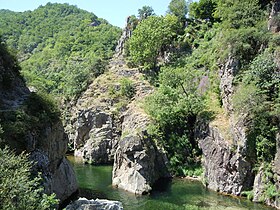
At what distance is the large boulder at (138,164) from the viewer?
35.1 m

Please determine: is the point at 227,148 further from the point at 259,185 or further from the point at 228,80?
the point at 228,80

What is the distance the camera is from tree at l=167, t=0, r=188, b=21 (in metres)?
67.6

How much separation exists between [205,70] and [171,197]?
25.6 m

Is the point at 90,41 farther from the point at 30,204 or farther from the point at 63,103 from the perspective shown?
the point at 30,204

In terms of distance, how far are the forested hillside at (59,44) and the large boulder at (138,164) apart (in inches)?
1020

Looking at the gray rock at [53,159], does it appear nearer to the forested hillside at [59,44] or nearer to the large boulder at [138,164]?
the large boulder at [138,164]

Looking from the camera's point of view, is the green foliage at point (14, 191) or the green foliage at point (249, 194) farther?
the green foliage at point (249, 194)

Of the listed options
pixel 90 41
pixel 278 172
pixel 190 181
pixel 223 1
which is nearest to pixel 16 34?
pixel 90 41

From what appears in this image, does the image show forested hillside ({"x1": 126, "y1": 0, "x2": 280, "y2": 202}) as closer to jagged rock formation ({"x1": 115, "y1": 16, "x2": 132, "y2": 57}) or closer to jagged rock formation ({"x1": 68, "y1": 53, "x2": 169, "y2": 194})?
jagged rock formation ({"x1": 68, "y1": 53, "x2": 169, "y2": 194})

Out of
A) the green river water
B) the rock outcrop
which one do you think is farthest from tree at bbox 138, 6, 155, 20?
the green river water

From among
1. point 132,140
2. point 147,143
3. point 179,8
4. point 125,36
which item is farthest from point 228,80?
point 125,36

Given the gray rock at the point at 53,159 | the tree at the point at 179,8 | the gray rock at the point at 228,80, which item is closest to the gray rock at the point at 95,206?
the gray rock at the point at 53,159

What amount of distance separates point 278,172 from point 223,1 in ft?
99.6

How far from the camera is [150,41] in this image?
190 ft
